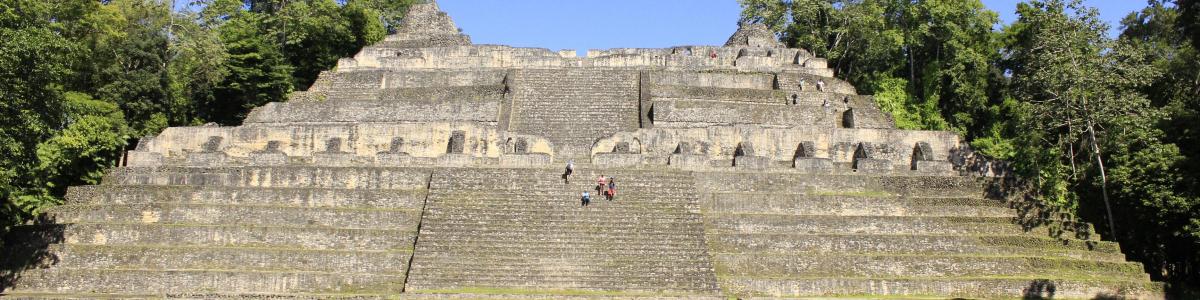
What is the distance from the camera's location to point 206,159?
3234cm

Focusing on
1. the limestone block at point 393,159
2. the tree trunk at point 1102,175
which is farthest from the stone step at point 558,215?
the tree trunk at point 1102,175

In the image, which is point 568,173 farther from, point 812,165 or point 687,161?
point 812,165

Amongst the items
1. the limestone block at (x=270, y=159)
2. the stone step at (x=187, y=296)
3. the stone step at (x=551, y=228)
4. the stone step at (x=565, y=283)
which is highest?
the limestone block at (x=270, y=159)

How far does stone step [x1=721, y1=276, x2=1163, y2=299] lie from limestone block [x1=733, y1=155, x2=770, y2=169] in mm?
5955

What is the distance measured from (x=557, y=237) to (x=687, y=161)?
5.87 m

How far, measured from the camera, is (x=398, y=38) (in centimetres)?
4894

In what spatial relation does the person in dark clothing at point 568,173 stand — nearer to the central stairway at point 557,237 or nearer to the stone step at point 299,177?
the central stairway at point 557,237

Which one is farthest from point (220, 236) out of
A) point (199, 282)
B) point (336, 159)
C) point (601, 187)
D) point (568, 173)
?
point (601, 187)

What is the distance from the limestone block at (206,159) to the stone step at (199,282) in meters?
6.57

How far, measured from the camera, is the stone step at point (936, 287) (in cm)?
2562

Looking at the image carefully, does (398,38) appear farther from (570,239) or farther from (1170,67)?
(1170,67)

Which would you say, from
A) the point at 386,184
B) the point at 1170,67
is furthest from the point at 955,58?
the point at 386,184

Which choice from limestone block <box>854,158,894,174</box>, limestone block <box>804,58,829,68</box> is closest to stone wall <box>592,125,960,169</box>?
limestone block <box>854,158,894,174</box>

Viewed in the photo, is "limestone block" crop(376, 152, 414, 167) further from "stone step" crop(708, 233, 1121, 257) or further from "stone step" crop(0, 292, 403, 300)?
"stone step" crop(708, 233, 1121, 257)
